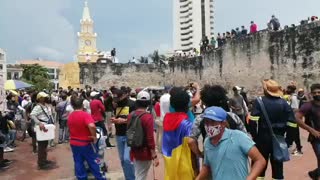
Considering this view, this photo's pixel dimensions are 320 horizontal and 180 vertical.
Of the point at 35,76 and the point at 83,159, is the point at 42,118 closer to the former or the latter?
the point at 83,159

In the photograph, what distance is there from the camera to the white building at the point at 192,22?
85.9 metres

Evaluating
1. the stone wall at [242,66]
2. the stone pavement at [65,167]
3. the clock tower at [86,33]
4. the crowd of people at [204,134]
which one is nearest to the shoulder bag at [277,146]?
the crowd of people at [204,134]

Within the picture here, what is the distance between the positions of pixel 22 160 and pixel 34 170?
1.13m

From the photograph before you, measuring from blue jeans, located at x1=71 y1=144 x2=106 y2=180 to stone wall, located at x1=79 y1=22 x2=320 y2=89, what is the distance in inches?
581

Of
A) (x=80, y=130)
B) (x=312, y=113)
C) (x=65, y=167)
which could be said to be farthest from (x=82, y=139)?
(x=312, y=113)

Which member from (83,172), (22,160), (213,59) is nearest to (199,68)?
(213,59)

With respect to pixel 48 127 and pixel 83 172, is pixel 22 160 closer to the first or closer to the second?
pixel 48 127

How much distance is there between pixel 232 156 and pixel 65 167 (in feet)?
20.9

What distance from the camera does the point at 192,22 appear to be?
86375 mm

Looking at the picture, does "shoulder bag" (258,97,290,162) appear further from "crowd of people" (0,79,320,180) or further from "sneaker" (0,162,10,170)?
"sneaker" (0,162,10,170)

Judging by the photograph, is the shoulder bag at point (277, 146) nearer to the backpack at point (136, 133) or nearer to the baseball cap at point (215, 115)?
the backpack at point (136, 133)

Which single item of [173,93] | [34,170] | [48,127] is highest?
[173,93]

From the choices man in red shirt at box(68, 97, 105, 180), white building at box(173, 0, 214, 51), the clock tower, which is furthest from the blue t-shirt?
white building at box(173, 0, 214, 51)

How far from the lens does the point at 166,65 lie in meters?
35.7
